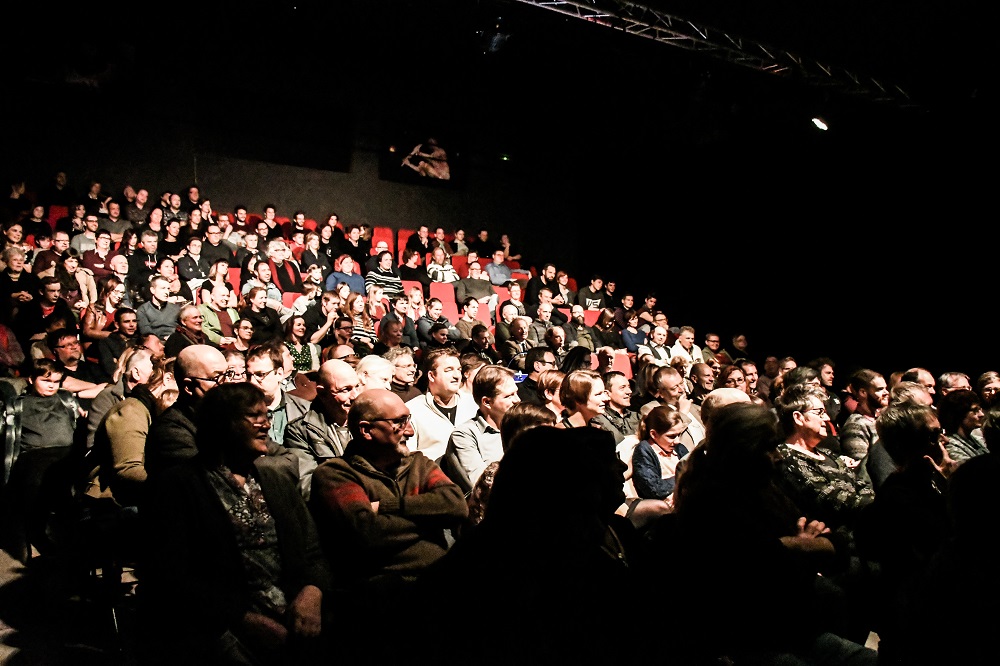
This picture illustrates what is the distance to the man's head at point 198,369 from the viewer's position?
99.1 inches

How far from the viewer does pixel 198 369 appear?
2.53 metres

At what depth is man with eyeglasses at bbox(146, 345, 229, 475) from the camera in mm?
2258

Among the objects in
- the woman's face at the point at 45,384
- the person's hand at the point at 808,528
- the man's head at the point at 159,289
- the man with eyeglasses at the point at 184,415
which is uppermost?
the man's head at the point at 159,289

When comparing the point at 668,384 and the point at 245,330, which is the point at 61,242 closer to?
the point at 245,330

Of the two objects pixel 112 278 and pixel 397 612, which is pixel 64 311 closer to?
pixel 112 278

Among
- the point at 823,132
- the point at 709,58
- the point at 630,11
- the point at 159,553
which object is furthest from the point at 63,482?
the point at 823,132

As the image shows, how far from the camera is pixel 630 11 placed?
23.7ft

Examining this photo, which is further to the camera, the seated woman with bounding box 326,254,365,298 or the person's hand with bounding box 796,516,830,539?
the seated woman with bounding box 326,254,365,298

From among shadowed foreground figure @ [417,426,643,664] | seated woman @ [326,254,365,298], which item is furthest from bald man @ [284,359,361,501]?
seated woman @ [326,254,365,298]

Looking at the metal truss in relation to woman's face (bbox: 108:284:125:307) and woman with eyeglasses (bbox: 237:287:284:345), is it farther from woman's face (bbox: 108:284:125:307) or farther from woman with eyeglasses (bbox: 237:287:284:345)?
woman's face (bbox: 108:284:125:307)

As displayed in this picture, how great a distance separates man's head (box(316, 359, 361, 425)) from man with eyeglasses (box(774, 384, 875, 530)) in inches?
67.4

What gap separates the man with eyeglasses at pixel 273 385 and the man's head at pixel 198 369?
69cm

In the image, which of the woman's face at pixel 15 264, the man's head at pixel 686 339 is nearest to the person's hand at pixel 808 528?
the woman's face at pixel 15 264

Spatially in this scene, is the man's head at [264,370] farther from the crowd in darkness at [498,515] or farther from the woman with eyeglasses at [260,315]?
the woman with eyeglasses at [260,315]
